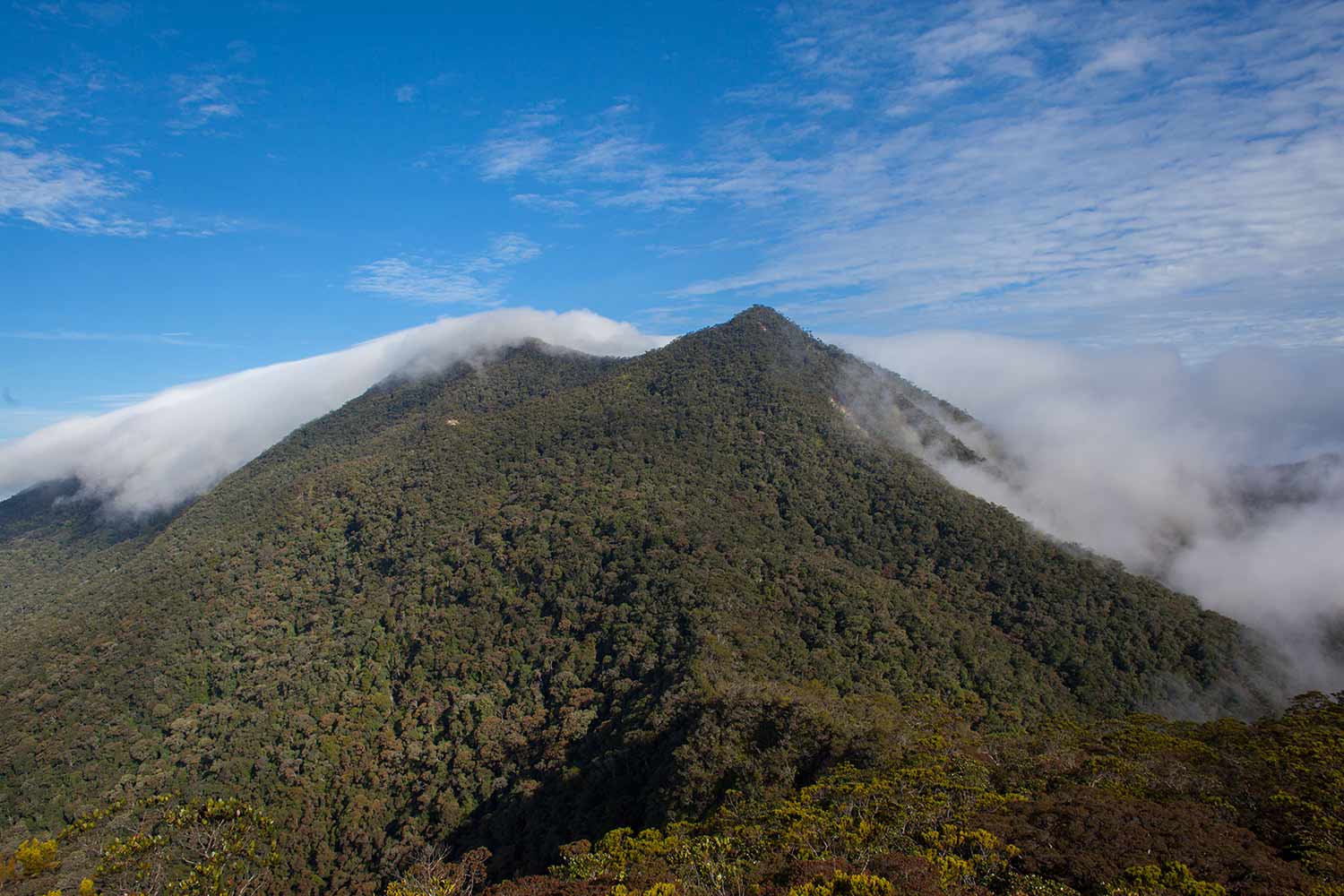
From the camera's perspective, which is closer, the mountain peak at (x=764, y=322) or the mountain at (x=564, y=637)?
the mountain at (x=564, y=637)

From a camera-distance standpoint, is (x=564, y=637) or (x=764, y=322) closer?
(x=564, y=637)

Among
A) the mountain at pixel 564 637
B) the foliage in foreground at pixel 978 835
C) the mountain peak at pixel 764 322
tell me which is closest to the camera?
the foliage in foreground at pixel 978 835

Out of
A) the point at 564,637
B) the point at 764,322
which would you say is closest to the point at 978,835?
the point at 564,637

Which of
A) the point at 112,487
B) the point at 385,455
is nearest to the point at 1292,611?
the point at 385,455

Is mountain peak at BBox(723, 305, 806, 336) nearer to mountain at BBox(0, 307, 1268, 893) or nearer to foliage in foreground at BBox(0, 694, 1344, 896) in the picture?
mountain at BBox(0, 307, 1268, 893)

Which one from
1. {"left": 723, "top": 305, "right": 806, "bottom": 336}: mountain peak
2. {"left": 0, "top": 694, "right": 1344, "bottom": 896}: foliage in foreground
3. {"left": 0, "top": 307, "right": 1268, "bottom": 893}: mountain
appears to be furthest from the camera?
{"left": 723, "top": 305, "right": 806, "bottom": 336}: mountain peak

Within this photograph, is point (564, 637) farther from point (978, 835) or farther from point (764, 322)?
point (764, 322)

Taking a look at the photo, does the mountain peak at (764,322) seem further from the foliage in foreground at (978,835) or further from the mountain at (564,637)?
the foliage in foreground at (978,835)

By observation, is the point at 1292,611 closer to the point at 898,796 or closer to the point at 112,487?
the point at 898,796

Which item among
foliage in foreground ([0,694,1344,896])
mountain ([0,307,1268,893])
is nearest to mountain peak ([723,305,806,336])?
mountain ([0,307,1268,893])

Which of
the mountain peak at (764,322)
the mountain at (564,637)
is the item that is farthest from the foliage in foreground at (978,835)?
the mountain peak at (764,322)
